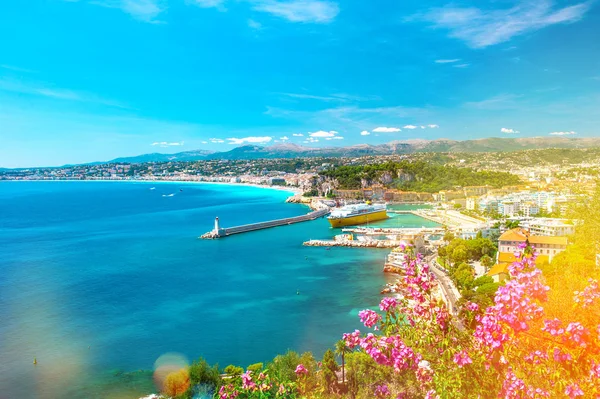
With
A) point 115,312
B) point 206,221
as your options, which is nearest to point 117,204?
point 206,221

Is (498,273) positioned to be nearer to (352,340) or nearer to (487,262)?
(487,262)

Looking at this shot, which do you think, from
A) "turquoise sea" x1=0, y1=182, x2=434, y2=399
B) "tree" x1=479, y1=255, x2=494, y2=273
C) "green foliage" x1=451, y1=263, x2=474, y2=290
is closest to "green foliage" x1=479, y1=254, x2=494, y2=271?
"tree" x1=479, y1=255, x2=494, y2=273

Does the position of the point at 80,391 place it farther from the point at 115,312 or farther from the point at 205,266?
the point at 205,266

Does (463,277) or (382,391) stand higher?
(382,391)

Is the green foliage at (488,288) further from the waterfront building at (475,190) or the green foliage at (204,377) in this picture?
the waterfront building at (475,190)

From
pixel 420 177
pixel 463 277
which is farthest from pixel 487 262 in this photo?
pixel 420 177

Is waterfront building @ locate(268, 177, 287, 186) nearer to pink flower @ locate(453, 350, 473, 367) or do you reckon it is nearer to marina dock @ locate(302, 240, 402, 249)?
marina dock @ locate(302, 240, 402, 249)
